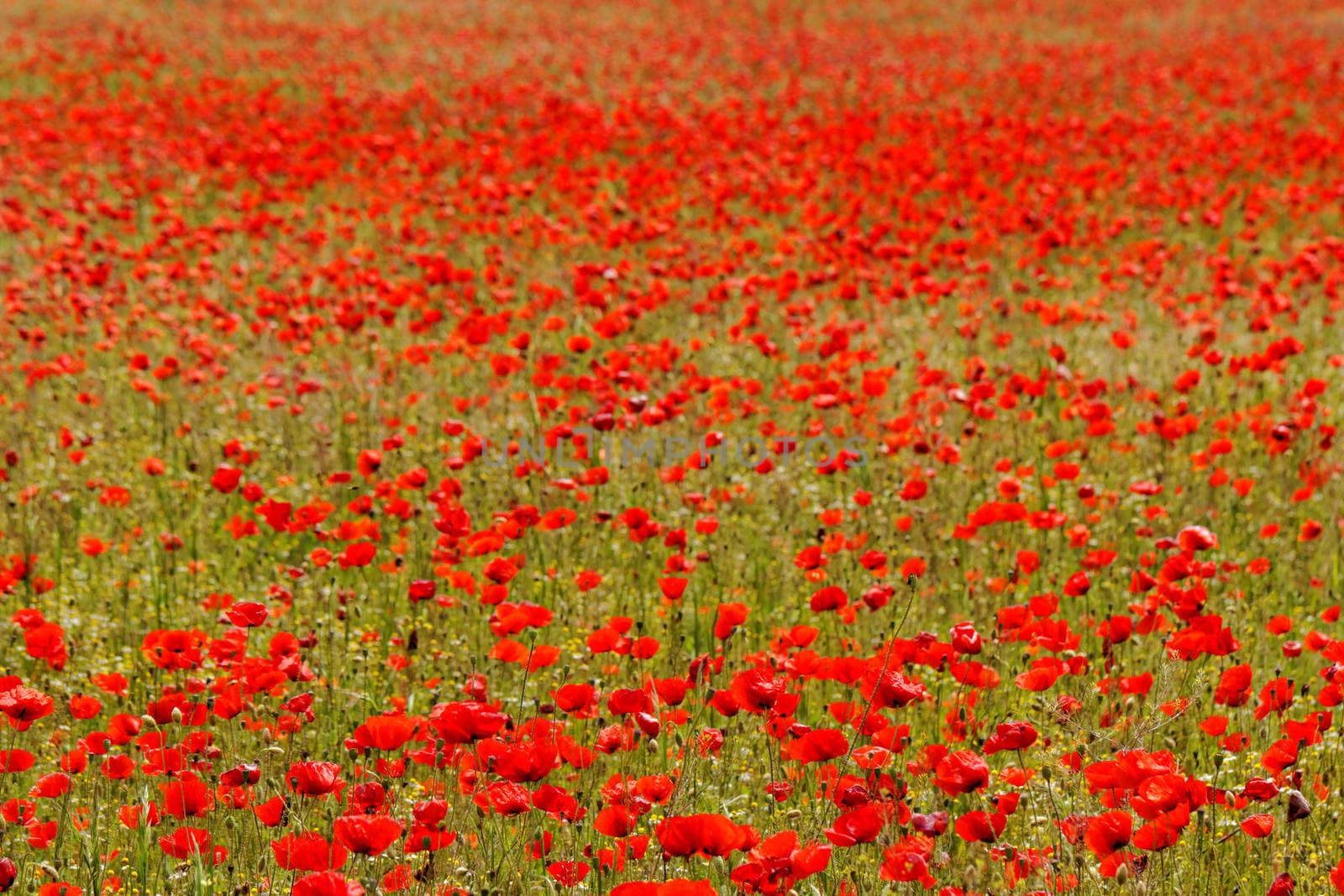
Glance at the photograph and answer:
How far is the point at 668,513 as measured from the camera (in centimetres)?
566

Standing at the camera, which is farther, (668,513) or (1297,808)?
(668,513)

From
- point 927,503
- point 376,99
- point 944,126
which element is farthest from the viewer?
point 376,99

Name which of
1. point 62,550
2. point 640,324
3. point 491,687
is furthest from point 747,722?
point 640,324

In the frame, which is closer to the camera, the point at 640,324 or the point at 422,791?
the point at 422,791

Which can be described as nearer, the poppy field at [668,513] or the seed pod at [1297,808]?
the seed pod at [1297,808]

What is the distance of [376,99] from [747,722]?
1392 cm

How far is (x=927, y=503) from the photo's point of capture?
5828mm

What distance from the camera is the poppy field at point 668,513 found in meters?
3.00

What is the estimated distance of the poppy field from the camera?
9.84ft

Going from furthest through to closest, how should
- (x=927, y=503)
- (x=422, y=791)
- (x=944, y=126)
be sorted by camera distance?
(x=944, y=126) < (x=927, y=503) < (x=422, y=791)

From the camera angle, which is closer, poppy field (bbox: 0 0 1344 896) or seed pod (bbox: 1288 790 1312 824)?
seed pod (bbox: 1288 790 1312 824)

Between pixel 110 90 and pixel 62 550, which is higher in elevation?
pixel 110 90

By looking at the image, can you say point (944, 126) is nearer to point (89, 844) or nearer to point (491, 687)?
point (491, 687)

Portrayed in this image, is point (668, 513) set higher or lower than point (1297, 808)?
lower
